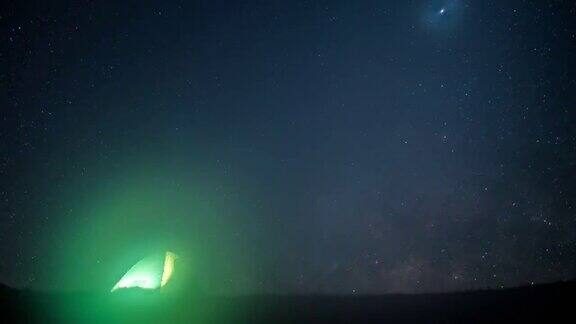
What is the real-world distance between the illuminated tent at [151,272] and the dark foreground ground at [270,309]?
3958 mm

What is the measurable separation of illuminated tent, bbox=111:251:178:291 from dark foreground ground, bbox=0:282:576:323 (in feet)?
13.0

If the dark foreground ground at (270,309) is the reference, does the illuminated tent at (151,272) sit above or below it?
above

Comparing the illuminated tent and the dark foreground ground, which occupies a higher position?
the illuminated tent

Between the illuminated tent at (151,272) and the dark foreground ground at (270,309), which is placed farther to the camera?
the illuminated tent at (151,272)

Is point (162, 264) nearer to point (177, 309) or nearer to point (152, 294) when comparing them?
point (152, 294)

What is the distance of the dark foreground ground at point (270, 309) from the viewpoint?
32.0 ft

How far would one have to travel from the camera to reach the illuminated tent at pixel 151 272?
15.6 m

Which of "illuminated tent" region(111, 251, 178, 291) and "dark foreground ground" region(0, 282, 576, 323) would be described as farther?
"illuminated tent" region(111, 251, 178, 291)

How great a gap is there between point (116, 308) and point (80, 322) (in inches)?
45.9

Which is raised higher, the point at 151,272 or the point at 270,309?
the point at 151,272

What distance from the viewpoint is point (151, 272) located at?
16047 mm

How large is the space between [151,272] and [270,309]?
7370 mm

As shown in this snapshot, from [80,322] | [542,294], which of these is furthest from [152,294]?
[542,294]

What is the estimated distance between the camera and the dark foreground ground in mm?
9766
